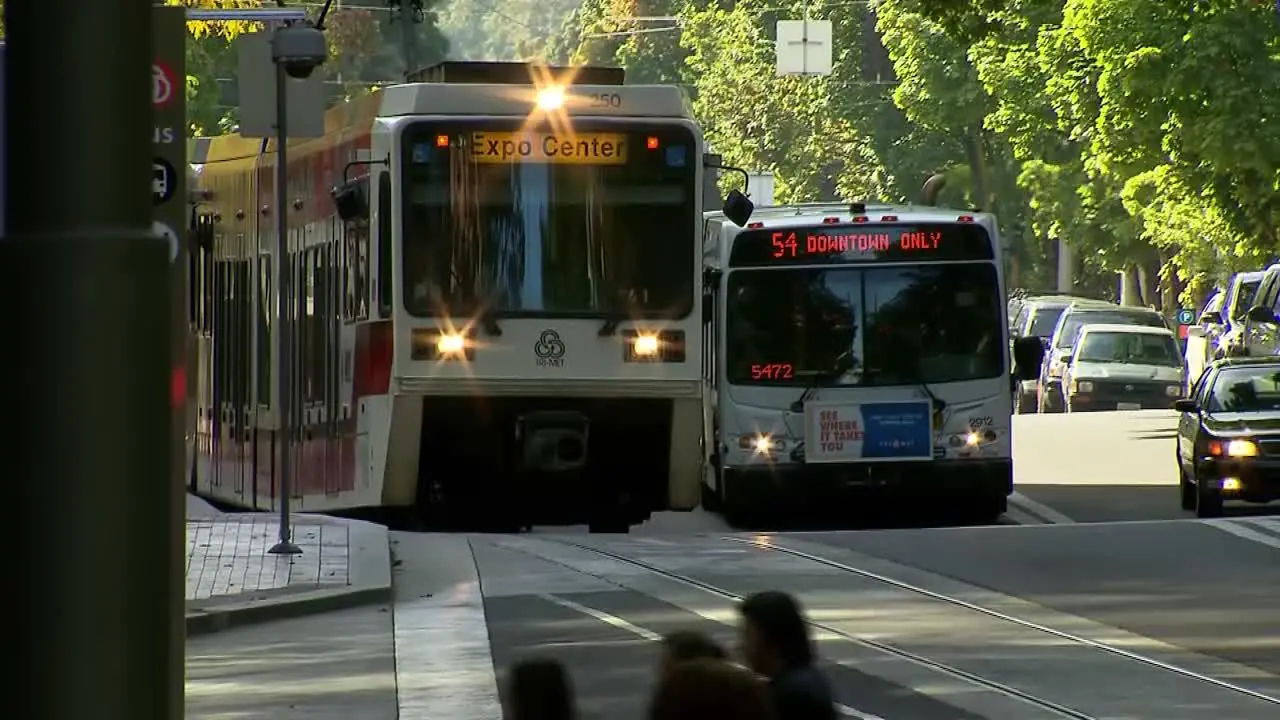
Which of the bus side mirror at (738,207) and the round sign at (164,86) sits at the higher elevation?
the bus side mirror at (738,207)

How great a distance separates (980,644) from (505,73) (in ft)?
23.1

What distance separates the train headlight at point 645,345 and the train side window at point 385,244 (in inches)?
66.3

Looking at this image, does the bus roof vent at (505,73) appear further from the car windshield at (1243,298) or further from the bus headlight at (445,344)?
the car windshield at (1243,298)

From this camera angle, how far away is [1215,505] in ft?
78.0

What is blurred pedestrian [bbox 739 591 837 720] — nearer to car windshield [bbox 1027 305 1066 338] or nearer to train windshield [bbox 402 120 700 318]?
train windshield [bbox 402 120 700 318]

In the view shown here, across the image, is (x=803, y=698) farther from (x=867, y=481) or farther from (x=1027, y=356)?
(x=1027, y=356)

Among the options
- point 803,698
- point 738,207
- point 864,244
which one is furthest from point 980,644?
point 864,244

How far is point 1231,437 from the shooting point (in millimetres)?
23297

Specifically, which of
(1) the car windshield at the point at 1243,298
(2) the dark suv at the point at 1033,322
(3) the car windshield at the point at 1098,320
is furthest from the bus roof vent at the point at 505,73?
(2) the dark suv at the point at 1033,322

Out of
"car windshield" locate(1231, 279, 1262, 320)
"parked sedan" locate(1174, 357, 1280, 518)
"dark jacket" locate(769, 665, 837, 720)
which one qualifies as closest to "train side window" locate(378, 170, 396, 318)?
"parked sedan" locate(1174, 357, 1280, 518)

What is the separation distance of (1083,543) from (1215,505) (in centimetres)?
478

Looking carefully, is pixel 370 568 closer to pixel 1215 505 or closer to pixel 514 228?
pixel 514 228

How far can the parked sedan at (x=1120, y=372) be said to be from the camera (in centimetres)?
4719

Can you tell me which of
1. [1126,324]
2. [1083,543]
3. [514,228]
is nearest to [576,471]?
[514,228]
